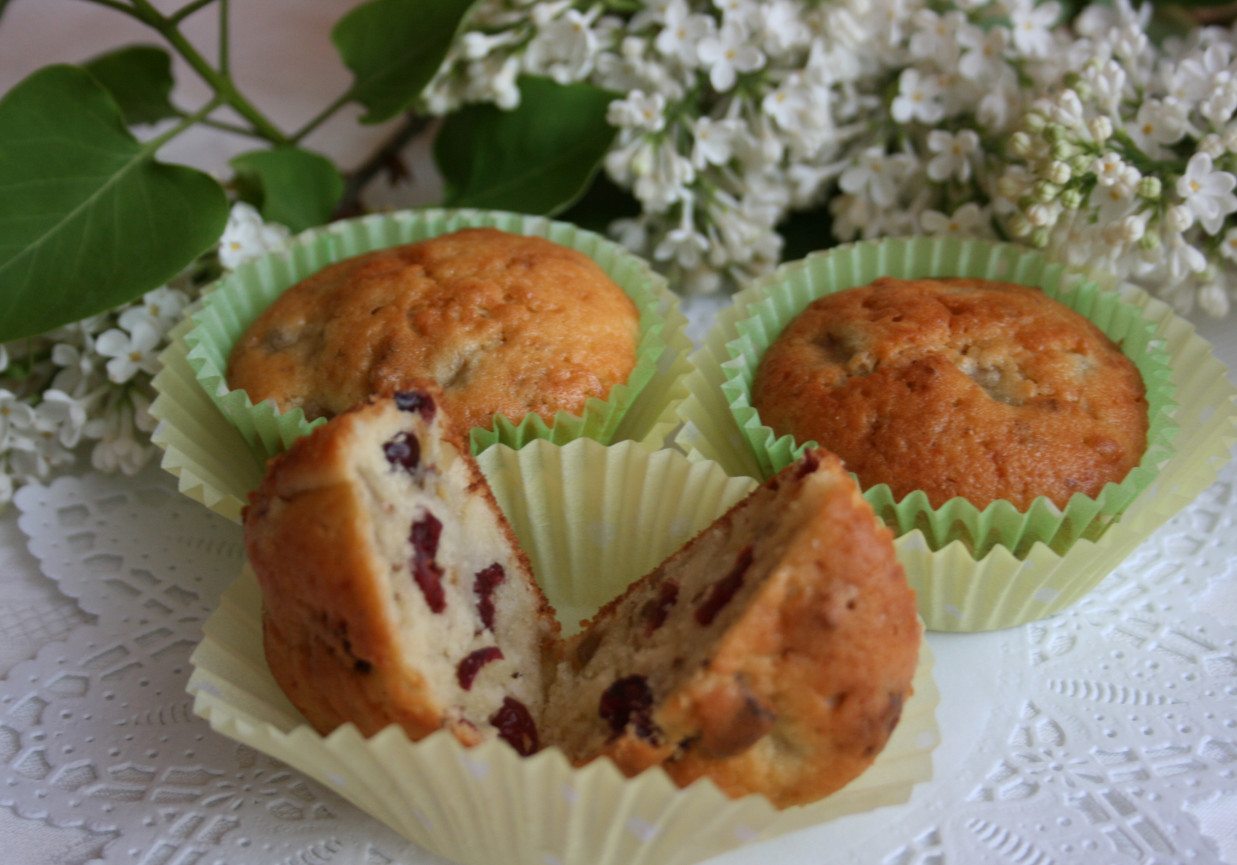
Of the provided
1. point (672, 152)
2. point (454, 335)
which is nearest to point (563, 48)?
point (672, 152)

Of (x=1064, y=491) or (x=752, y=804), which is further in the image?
(x=1064, y=491)

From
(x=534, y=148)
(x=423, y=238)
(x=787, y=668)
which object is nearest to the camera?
(x=787, y=668)

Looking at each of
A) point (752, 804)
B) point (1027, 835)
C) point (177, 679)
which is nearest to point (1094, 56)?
point (1027, 835)

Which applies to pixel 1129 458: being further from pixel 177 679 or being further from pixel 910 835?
pixel 177 679

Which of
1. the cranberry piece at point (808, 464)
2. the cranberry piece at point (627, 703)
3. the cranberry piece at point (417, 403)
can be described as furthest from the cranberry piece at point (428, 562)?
the cranberry piece at point (808, 464)

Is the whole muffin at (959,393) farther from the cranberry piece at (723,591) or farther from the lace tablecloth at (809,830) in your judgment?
the cranberry piece at (723,591)

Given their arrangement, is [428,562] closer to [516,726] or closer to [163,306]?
[516,726]
